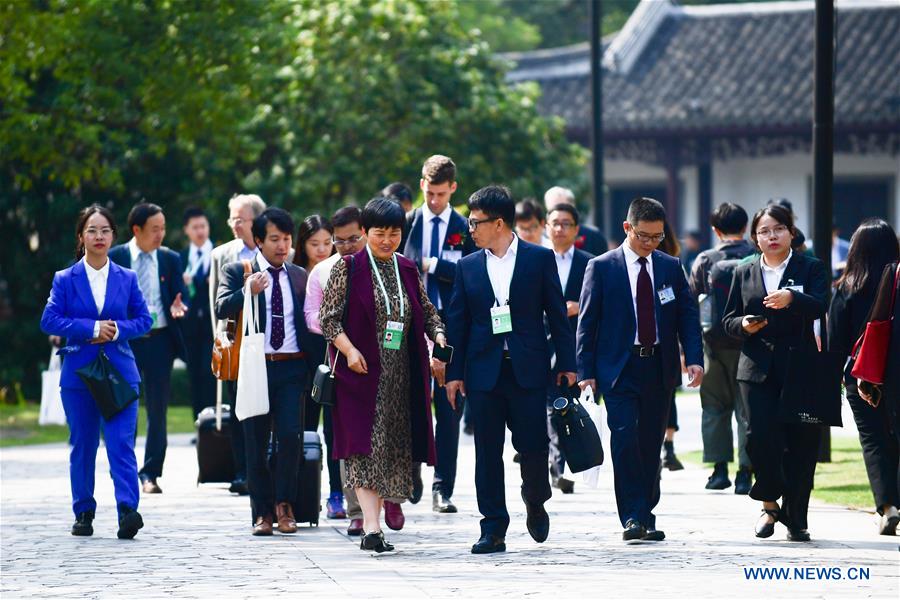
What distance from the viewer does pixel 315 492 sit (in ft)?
34.4

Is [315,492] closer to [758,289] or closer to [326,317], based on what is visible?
[326,317]

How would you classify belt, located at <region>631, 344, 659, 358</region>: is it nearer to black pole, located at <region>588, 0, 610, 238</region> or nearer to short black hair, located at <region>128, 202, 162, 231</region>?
short black hair, located at <region>128, 202, 162, 231</region>

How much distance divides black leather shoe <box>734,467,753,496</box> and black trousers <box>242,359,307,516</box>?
131 inches

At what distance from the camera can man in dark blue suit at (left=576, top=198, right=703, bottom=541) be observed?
31.6ft

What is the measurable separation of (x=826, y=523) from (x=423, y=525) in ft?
7.96

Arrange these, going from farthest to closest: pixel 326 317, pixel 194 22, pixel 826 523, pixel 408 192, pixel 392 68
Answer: pixel 392 68, pixel 194 22, pixel 408 192, pixel 826 523, pixel 326 317

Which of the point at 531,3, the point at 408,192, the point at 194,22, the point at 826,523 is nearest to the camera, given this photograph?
the point at 826,523

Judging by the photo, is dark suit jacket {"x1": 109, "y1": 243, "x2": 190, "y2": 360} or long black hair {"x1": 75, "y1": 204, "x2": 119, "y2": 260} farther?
dark suit jacket {"x1": 109, "y1": 243, "x2": 190, "y2": 360}

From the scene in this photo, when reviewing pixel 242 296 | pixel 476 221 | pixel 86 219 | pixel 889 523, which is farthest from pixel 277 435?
pixel 889 523

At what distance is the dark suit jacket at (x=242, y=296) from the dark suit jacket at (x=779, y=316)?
2.54 m

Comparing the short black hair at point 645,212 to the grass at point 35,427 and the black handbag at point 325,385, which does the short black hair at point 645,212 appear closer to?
the black handbag at point 325,385

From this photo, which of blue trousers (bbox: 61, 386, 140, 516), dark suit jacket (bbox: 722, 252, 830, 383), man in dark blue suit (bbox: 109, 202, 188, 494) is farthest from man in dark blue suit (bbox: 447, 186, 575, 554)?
man in dark blue suit (bbox: 109, 202, 188, 494)

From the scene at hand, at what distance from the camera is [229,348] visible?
10430mm

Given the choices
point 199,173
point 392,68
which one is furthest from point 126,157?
point 392,68
